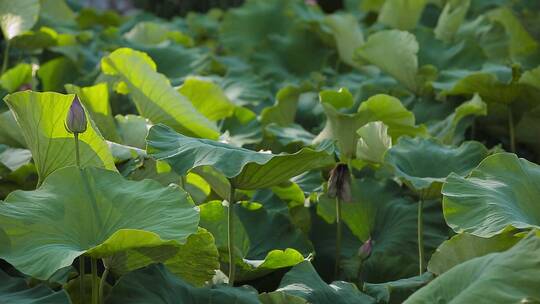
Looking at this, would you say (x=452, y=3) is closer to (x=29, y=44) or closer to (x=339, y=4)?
(x=29, y=44)

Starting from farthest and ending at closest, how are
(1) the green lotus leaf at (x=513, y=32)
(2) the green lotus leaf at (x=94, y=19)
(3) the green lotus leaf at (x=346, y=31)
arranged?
(2) the green lotus leaf at (x=94, y=19), (1) the green lotus leaf at (x=513, y=32), (3) the green lotus leaf at (x=346, y=31)

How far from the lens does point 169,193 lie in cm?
138

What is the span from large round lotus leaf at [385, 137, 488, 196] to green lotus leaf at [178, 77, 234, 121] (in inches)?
22.0

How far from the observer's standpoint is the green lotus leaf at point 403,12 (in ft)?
10.1

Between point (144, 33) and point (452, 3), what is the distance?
109cm

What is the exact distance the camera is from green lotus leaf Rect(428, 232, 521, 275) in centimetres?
132

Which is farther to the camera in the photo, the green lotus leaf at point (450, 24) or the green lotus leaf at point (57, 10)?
the green lotus leaf at point (57, 10)

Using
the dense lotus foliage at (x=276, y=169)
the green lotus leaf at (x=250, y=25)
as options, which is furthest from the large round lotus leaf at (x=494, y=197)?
the green lotus leaf at (x=250, y=25)

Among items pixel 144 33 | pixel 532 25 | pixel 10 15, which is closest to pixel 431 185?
pixel 10 15

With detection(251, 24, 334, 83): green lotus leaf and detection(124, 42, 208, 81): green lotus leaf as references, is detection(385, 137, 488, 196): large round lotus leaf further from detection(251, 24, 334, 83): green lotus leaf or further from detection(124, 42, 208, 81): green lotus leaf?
detection(251, 24, 334, 83): green lotus leaf

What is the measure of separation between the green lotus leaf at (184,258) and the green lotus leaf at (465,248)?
13.0 inches

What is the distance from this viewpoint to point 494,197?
4.46 feet

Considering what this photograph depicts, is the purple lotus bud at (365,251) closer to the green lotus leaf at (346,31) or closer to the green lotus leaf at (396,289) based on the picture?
the green lotus leaf at (396,289)

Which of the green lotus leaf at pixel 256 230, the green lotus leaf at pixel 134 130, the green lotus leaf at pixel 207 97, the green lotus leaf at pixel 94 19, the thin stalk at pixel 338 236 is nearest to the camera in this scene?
the green lotus leaf at pixel 256 230
